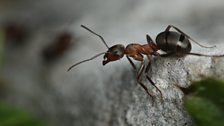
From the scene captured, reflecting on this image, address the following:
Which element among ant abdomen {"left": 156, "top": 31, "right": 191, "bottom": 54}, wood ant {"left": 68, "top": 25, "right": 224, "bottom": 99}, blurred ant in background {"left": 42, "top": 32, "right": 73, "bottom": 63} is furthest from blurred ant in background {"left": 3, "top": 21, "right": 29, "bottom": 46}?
ant abdomen {"left": 156, "top": 31, "right": 191, "bottom": 54}

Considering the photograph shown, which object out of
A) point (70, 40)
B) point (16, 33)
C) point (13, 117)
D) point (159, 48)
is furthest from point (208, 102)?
point (16, 33)

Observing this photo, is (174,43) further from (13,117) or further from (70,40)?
(70,40)

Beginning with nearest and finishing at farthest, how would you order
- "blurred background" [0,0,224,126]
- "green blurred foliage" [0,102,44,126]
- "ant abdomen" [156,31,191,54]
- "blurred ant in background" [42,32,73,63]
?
1. "ant abdomen" [156,31,191,54]
2. "green blurred foliage" [0,102,44,126]
3. "blurred background" [0,0,224,126]
4. "blurred ant in background" [42,32,73,63]

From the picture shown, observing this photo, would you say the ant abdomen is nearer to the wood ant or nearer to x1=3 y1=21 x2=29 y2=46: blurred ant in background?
the wood ant

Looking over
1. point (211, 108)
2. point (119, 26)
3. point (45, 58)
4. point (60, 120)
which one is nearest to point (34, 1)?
point (45, 58)

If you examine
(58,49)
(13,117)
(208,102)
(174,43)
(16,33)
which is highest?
(16,33)

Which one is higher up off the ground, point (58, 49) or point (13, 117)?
point (58, 49)

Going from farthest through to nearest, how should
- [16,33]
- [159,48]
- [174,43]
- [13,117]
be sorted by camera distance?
[16,33] → [13,117] → [159,48] → [174,43]
